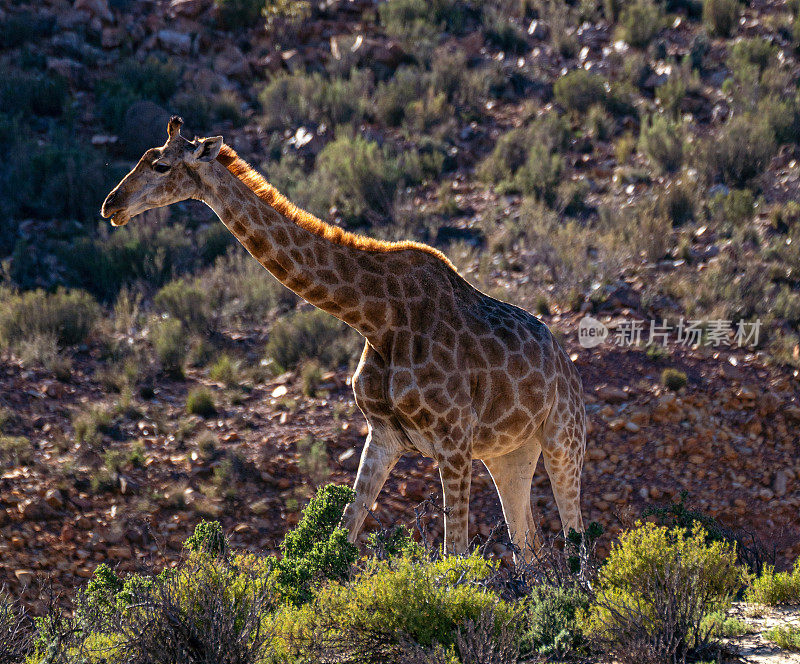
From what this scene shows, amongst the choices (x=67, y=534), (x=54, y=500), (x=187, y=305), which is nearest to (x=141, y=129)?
(x=187, y=305)

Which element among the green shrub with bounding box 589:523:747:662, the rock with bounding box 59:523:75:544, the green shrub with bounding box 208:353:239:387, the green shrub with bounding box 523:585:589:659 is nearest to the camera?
the green shrub with bounding box 589:523:747:662

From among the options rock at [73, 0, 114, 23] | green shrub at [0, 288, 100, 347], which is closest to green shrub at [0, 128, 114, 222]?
green shrub at [0, 288, 100, 347]

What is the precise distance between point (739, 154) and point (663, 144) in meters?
1.34

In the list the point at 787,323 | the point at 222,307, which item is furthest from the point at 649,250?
the point at 222,307

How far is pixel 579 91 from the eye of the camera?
20.3 m

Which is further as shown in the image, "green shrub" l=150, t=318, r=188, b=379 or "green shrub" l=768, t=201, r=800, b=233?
"green shrub" l=768, t=201, r=800, b=233

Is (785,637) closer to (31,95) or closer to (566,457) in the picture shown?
(566,457)

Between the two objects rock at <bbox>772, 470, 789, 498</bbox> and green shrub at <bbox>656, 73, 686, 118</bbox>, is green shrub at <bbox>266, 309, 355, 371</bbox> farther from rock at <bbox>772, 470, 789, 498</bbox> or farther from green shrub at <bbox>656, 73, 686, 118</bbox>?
green shrub at <bbox>656, 73, 686, 118</bbox>

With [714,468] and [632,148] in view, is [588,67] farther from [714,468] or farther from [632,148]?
[714,468]

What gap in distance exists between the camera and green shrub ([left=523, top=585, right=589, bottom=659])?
627cm

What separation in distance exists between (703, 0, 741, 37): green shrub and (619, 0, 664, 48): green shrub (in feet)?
3.65

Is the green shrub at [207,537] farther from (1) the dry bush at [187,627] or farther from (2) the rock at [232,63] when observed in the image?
(2) the rock at [232,63]

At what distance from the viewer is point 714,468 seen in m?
12.2

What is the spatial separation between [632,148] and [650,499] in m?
9.05
